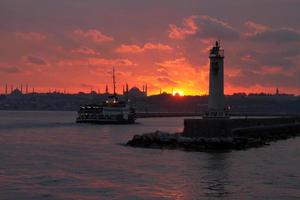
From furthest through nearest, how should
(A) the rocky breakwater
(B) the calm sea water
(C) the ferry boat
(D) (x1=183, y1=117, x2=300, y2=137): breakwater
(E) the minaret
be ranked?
(C) the ferry boat
(E) the minaret
(D) (x1=183, y1=117, x2=300, y2=137): breakwater
(A) the rocky breakwater
(B) the calm sea water

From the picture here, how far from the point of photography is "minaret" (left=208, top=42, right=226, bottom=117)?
132 ft

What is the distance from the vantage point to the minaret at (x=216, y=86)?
40312 mm

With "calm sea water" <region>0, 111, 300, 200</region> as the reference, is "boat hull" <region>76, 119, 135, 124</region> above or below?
above

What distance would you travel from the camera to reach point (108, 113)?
310ft

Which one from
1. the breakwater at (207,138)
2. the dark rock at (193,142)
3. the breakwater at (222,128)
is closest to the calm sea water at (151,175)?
the dark rock at (193,142)

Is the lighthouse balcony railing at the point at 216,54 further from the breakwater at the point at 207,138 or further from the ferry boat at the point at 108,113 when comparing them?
the ferry boat at the point at 108,113

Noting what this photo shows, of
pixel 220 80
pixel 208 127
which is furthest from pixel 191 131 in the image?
pixel 220 80

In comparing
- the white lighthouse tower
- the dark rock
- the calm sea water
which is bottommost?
the calm sea water

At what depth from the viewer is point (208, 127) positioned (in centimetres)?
3847

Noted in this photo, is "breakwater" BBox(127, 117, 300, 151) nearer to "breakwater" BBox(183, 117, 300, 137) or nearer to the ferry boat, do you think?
"breakwater" BBox(183, 117, 300, 137)

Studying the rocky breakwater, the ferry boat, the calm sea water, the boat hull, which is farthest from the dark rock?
the boat hull

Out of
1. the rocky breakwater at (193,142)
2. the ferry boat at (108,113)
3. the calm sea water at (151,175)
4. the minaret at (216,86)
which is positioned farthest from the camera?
the ferry boat at (108,113)

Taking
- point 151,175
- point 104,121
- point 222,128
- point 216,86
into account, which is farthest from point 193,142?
point 104,121

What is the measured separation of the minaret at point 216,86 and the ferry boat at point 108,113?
51.7 meters
